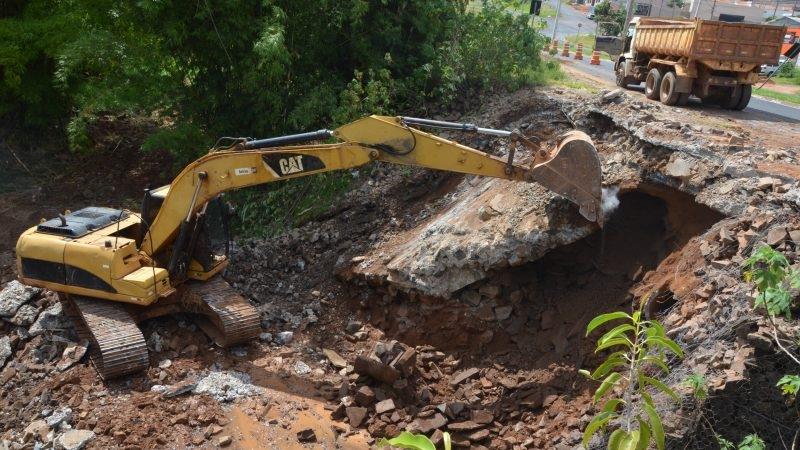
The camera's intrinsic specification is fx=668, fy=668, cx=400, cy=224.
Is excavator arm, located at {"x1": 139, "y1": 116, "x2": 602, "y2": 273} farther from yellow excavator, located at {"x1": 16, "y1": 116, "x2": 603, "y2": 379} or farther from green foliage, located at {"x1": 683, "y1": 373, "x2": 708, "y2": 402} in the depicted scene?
green foliage, located at {"x1": 683, "y1": 373, "x2": 708, "y2": 402}

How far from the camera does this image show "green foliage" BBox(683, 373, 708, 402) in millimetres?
5562

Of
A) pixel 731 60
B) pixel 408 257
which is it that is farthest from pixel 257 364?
pixel 731 60

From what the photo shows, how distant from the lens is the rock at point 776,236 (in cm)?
657

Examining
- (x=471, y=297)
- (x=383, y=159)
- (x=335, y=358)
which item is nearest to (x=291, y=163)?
(x=383, y=159)

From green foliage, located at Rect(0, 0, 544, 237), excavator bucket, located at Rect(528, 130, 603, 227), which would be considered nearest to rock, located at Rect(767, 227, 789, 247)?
excavator bucket, located at Rect(528, 130, 603, 227)

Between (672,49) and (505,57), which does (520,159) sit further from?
(672,49)

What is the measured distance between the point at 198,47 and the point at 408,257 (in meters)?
6.28

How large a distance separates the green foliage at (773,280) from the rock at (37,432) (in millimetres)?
6920

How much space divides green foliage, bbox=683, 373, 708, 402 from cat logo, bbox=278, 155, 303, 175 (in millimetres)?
4792

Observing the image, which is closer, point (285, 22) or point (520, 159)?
point (520, 159)

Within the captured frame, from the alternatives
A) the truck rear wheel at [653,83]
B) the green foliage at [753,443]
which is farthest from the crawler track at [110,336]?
the truck rear wheel at [653,83]

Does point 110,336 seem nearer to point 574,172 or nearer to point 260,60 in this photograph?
point 574,172

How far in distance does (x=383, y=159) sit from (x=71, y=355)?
4482 mm

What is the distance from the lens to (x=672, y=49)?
1392 centimetres
